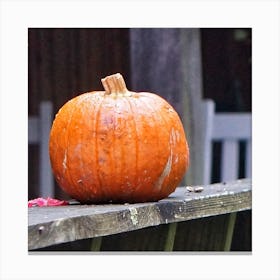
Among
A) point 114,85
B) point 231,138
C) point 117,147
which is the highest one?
point 114,85

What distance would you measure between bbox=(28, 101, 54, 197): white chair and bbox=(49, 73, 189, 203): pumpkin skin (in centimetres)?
181

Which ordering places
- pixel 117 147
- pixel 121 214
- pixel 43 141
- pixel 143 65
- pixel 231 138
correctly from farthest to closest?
pixel 231 138 < pixel 43 141 < pixel 143 65 < pixel 117 147 < pixel 121 214

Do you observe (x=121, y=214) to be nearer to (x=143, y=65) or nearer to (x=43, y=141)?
(x=143, y=65)

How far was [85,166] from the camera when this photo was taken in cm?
270

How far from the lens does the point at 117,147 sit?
2686 millimetres

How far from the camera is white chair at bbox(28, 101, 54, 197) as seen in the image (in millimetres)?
4580

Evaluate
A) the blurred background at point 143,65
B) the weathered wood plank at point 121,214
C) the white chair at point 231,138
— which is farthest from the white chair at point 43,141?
the weathered wood plank at point 121,214

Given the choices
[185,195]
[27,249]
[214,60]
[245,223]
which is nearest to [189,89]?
[214,60]

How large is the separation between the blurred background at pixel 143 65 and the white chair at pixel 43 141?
50 millimetres

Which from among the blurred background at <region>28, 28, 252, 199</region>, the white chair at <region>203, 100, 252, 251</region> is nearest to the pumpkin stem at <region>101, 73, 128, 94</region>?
the blurred background at <region>28, 28, 252, 199</region>

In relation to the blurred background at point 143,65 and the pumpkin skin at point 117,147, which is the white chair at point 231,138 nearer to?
the blurred background at point 143,65

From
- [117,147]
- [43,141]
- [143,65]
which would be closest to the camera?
[117,147]

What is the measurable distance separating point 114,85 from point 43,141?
1852 millimetres

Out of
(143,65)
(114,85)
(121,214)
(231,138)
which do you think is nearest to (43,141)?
(143,65)
